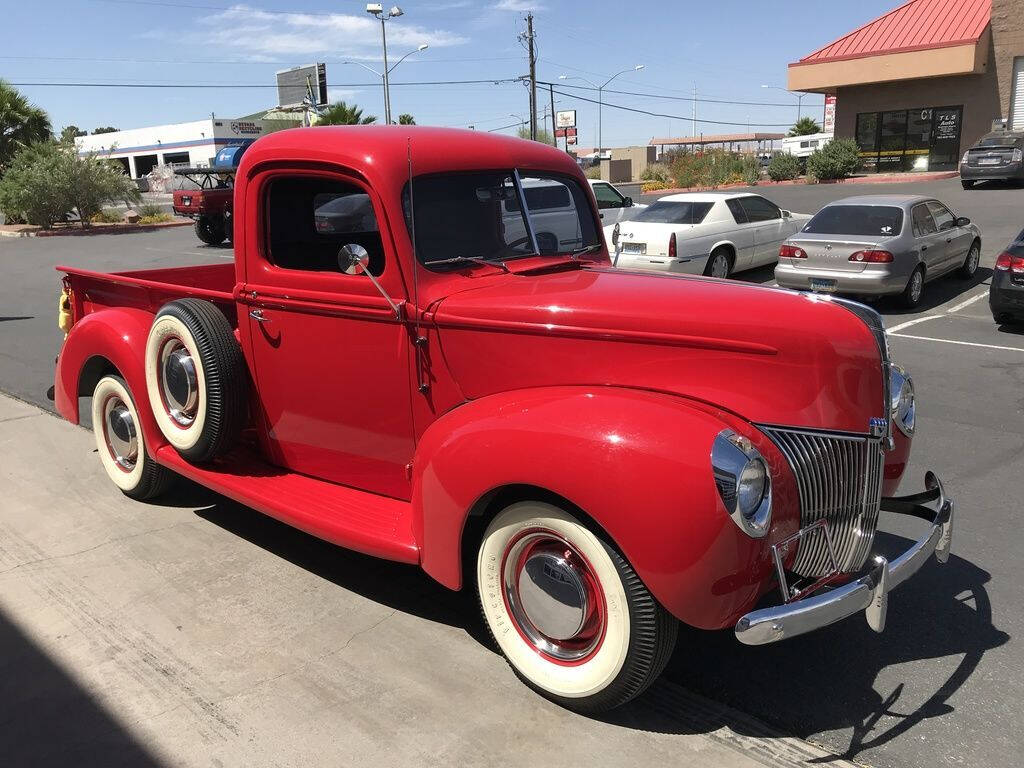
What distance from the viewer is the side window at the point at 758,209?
13102 mm

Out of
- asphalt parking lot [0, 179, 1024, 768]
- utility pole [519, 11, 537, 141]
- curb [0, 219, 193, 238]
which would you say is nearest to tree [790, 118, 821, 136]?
utility pole [519, 11, 537, 141]

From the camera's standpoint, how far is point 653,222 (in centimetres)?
1229

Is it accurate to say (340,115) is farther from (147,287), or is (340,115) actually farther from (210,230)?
(147,287)

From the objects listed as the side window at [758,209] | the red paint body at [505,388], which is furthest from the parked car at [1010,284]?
the red paint body at [505,388]

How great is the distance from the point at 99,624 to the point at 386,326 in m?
1.83

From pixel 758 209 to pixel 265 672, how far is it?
11938mm

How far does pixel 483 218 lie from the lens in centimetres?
369

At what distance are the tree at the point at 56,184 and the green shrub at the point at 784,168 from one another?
2341 centimetres

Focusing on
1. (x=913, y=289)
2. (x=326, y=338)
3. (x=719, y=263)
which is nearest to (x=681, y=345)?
(x=326, y=338)

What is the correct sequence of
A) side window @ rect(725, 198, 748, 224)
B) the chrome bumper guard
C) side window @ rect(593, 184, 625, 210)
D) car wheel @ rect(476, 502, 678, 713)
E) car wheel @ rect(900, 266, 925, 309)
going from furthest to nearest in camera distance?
side window @ rect(593, 184, 625, 210), side window @ rect(725, 198, 748, 224), car wheel @ rect(900, 266, 925, 309), car wheel @ rect(476, 502, 678, 713), the chrome bumper guard

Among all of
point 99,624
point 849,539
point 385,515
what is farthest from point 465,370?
point 99,624

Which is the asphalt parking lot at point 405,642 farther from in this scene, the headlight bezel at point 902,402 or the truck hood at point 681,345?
the truck hood at point 681,345

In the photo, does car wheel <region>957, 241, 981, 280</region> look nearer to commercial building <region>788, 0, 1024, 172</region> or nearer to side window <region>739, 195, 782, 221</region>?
side window <region>739, 195, 782, 221</region>

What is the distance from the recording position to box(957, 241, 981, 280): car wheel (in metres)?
12.2
